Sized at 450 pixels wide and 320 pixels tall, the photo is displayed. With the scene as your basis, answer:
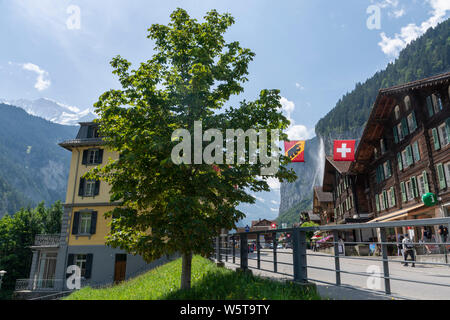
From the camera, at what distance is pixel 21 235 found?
46.7 metres

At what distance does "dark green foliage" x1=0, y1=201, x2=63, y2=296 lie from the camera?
4244 centimetres

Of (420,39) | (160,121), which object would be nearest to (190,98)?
(160,121)

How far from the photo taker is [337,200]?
166 ft

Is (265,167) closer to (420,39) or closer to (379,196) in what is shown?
(379,196)

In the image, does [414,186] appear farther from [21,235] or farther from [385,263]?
[21,235]

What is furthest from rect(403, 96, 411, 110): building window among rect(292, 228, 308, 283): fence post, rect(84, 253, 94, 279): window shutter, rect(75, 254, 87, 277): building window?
rect(75, 254, 87, 277): building window

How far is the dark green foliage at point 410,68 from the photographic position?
15050 centimetres

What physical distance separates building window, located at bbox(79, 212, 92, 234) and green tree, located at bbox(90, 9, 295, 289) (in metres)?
22.1

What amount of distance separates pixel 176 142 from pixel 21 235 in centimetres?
4913

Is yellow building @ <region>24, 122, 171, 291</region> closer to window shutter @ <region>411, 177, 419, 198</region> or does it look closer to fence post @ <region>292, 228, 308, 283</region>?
fence post @ <region>292, 228, 308, 283</region>

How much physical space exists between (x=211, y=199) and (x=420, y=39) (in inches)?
8233

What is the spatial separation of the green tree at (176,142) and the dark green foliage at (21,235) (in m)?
40.4

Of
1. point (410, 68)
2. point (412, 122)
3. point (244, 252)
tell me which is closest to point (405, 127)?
point (412, 122)

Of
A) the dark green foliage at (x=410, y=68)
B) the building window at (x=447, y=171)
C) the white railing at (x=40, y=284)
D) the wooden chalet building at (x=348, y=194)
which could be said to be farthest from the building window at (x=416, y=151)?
the dark green foliage at (x=410, y=68)
